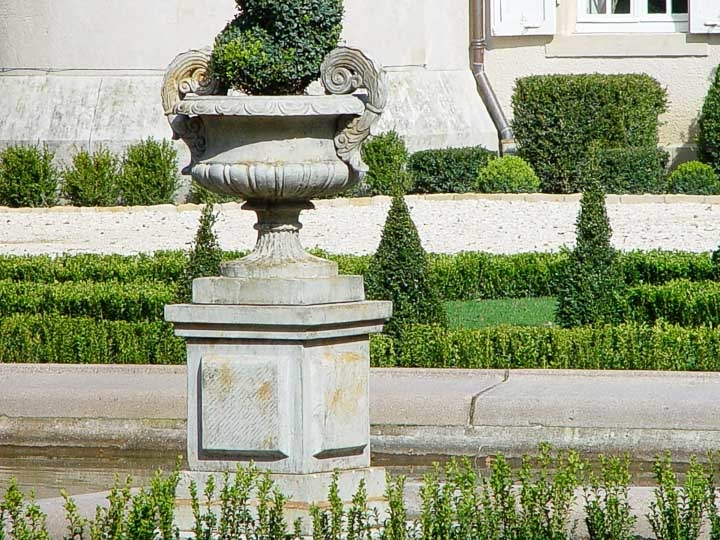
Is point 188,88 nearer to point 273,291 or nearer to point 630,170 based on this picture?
point 273,291

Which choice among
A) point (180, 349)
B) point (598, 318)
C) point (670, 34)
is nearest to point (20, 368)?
point (180, 349)

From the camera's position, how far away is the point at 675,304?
9125 mm

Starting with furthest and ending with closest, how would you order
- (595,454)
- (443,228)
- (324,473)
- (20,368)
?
(443,228)
(20,368)
(595,454)
(324,473)

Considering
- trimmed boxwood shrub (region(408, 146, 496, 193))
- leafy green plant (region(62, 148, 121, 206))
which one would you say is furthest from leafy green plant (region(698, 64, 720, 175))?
leafy green plant (region(62, 148, 121, 206))

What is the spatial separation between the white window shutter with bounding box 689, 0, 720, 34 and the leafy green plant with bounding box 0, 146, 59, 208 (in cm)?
734

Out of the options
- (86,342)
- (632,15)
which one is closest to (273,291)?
(86,342)

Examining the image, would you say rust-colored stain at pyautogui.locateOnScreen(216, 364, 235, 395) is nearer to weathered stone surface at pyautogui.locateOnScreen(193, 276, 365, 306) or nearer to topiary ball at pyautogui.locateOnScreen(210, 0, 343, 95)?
weathered stone surface at pyautogui.locateOnScreen(193, 276, 365, 306)

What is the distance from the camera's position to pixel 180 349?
28.7 ft

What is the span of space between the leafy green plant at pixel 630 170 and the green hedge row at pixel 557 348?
278 inches

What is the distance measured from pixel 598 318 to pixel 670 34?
9.29m

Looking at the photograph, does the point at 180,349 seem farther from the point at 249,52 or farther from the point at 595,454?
the point at 249,52

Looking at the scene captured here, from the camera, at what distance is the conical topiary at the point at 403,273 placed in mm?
8969

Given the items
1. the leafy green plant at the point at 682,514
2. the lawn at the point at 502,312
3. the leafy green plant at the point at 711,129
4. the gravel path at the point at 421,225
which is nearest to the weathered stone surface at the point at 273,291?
the leafy green plant at the point at 682,514

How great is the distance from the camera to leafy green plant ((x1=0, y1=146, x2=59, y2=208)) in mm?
15500
